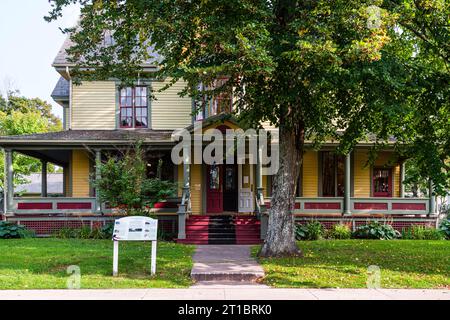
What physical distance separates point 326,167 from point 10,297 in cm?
1508

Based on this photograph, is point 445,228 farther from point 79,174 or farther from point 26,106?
point 26,106

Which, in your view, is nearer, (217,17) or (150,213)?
(217,17)

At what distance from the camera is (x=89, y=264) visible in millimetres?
10508

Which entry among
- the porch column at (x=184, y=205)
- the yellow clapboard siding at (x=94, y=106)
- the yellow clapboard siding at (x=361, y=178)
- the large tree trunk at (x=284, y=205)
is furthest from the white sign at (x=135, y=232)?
the yellow clapboard siding at (x=361, y=178)

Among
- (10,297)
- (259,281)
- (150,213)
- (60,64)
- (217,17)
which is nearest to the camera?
(10,297)

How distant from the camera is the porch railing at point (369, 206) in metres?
17.8

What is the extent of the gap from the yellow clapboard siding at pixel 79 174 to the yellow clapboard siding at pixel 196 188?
15.6 ft

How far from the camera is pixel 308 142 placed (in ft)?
59.7

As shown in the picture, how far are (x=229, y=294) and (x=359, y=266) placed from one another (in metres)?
4.11

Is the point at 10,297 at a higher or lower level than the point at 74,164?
lower

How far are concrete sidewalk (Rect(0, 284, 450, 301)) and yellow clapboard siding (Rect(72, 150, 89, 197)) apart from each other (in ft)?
38.6

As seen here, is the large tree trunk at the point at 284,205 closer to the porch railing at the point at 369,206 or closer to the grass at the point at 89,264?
the grass at the point at 89,264

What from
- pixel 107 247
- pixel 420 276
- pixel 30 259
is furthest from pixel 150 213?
pixel 420 276

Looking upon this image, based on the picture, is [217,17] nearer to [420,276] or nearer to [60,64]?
[420,276]
